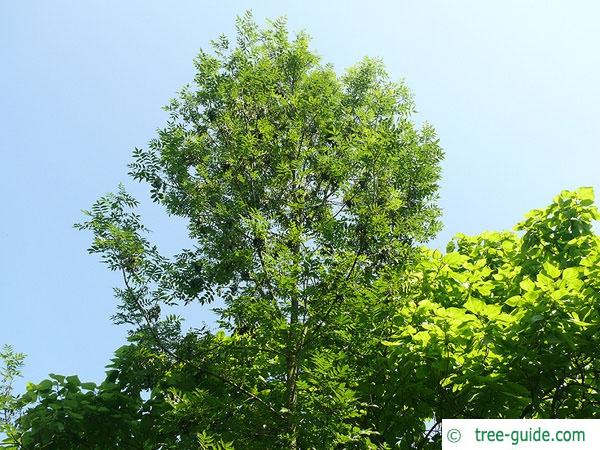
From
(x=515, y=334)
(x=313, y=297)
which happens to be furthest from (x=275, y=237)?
(x=515, y=334)

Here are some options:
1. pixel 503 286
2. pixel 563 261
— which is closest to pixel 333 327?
→ pixel 503 286

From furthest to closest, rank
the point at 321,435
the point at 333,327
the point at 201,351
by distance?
the point at 201,351, the point at 333,327, the point at 321,435

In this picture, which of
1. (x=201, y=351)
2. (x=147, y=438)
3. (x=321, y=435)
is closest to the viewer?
(x=321, y=435)

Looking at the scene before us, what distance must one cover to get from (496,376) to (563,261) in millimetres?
3107

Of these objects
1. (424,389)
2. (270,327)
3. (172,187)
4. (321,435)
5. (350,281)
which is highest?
(172,187)

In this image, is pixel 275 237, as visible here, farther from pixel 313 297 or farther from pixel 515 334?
pixel 515 334

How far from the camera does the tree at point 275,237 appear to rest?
1030 centimetres

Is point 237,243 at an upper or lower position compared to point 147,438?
upper

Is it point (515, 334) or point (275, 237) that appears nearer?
point (515, 334)

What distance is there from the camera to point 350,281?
10.3m

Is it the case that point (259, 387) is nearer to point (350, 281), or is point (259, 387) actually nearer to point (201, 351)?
point (201, 351)

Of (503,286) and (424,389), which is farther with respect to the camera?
(503,286)

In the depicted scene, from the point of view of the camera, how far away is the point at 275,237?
11898mm

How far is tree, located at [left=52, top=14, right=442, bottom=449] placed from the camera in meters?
10.3
